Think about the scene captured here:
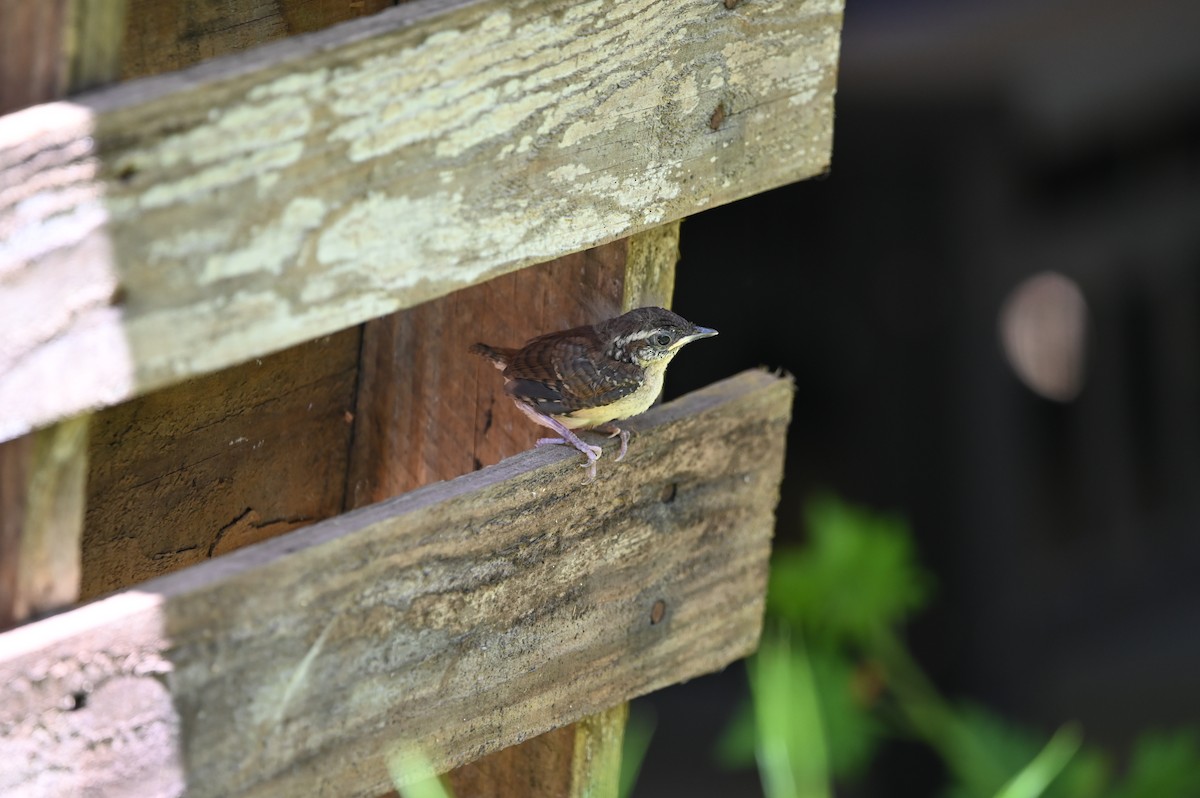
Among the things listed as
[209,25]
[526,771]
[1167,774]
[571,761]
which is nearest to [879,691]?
[1167,774]

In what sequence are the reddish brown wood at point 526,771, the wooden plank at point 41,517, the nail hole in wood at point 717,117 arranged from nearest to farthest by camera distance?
the wooden plank at point 41,517 → the nail hole in wood at point 717,117 → the reddish brown wood at point 526,771

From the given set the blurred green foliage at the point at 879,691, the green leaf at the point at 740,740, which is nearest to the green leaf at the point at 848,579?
the blurred green foliage at the point at 879,691

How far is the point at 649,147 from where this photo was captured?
2309 mm

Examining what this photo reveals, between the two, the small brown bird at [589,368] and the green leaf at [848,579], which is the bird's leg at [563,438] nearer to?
the small brown bird at [589,368]

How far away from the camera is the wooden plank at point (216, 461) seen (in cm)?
299

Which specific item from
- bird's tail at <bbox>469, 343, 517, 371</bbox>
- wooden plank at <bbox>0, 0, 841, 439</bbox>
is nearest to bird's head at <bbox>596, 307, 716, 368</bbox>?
bird's tail at <bbox>469, 343, 517, 371</bbox>

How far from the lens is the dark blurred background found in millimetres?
5223

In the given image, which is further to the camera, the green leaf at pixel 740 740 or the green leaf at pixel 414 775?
the green leaf at pixel 740 740

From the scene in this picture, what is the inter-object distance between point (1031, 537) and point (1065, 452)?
0.34 m

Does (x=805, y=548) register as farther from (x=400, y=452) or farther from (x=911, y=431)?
(x=400, y=452)

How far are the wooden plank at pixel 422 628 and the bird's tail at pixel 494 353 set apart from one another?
39 cm

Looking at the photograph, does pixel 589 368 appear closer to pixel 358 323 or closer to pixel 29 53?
pixel 358 323

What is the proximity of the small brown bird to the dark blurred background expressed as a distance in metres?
2.32

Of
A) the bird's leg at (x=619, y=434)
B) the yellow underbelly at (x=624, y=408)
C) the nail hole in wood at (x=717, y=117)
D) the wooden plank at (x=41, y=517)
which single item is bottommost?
the yellow underbelly at (x=624, y=408)
